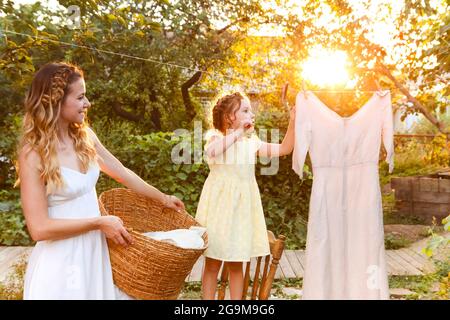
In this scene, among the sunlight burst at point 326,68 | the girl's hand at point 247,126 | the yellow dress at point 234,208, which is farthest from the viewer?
the sunlight burst at point 326,68

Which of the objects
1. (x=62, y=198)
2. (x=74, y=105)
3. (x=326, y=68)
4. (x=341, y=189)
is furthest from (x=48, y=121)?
(x=326, y=68)

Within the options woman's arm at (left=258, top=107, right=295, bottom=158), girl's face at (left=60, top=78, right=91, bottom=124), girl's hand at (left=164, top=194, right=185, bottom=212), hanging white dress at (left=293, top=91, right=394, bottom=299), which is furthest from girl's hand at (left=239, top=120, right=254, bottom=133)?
girl's face at (left=60, top=78, right=91, bottom=124)

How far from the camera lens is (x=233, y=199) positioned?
2840 mm

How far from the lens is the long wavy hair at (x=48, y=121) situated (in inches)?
74.1

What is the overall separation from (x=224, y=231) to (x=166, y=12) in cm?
444

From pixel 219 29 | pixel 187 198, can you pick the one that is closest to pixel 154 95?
pixel 219 29

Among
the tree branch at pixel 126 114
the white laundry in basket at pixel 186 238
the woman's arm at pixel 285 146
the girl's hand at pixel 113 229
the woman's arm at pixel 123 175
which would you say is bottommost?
the white laundry in basket at pixel 186 238

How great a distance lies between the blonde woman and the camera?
1875 millimetres

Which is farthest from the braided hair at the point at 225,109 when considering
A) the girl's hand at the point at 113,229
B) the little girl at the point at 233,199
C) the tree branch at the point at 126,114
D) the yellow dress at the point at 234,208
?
the tree branch at the point at 126,114

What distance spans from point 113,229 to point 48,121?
44 centimetres

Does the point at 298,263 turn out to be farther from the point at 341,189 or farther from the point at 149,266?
the point at 149,266

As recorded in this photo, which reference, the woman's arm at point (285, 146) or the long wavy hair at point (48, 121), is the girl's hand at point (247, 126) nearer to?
the woman's arm at point (285, 146)
